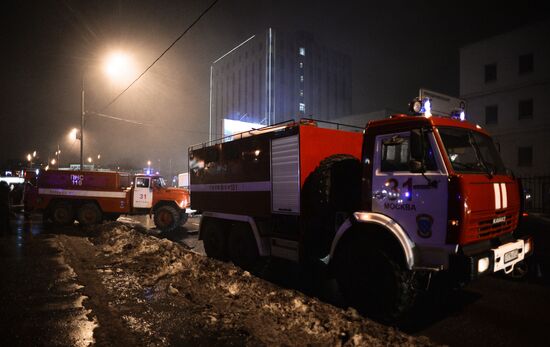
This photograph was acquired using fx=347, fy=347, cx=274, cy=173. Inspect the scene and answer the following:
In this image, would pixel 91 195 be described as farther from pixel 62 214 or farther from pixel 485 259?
pixel 485 259

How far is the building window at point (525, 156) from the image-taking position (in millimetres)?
24347

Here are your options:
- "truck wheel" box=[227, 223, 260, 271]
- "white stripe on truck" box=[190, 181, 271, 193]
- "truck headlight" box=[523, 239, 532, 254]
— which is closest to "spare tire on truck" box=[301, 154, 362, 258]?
"white stripe on truck" box=[190, 181, 271, 193]

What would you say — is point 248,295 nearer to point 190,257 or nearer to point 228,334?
point 228,334

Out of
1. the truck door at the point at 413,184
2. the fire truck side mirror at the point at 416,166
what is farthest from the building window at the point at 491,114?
the fire truck side mirror at the point at 416,166

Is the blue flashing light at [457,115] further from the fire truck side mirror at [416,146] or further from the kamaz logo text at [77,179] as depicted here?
the kamaz logo text at [77,179]

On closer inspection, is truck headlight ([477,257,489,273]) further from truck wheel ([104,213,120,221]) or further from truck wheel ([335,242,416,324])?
truck wheel ([104,213,120,221])

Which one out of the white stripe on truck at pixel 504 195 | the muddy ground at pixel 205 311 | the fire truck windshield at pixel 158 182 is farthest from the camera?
the fire truck windshield at pixel 158 182

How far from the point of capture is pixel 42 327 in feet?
13.9

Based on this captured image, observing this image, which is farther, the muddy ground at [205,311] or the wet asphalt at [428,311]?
the wet asphalt at [428,311]

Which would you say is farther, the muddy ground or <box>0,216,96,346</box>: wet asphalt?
<box>0,216,96,346</box>: wet asphalt

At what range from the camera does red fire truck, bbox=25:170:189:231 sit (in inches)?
631

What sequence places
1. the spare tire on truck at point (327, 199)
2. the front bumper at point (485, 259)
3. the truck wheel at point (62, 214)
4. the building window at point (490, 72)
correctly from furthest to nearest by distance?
1. the building window at point (490, 72)
2. the truck wheel at point (62, 214)
3. the spare tire on truck at point (327, 199)
4. the front bumper at point (485, 259)

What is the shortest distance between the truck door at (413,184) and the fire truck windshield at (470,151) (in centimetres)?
28

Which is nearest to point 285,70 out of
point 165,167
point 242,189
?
point 165,167
